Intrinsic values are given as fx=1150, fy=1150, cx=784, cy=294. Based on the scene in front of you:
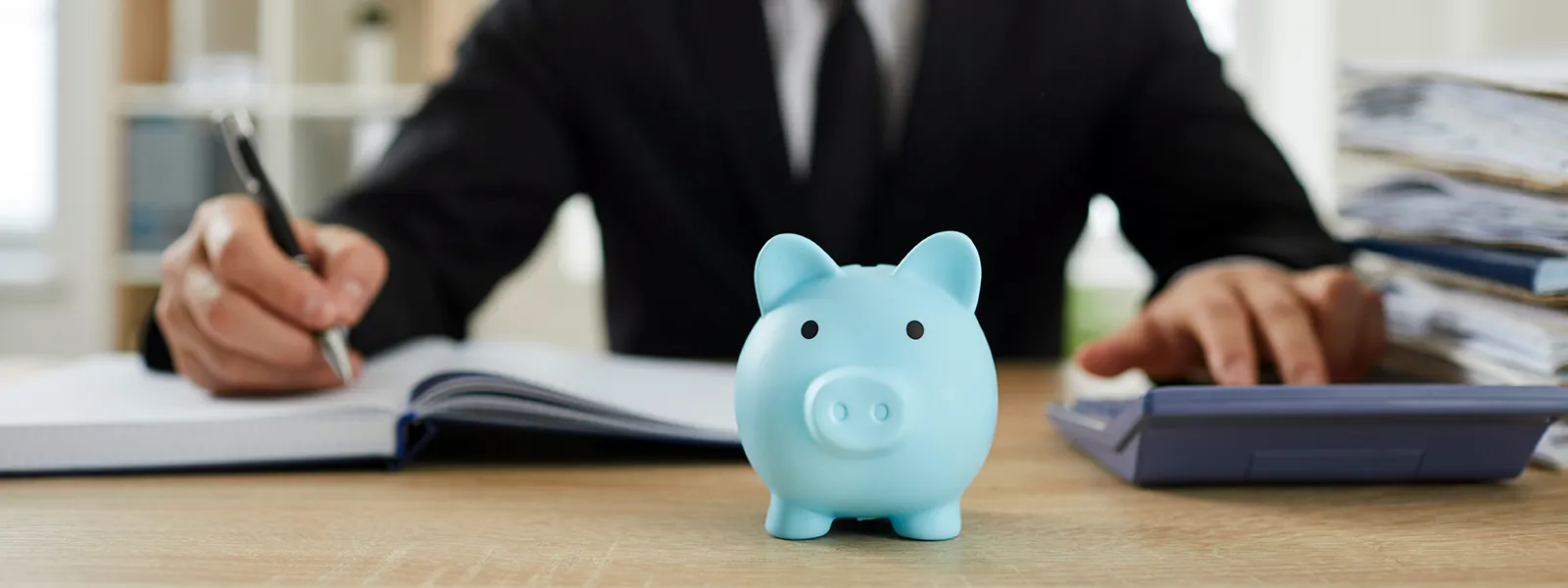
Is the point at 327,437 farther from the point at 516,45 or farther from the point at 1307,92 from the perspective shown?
the point at 1307,92

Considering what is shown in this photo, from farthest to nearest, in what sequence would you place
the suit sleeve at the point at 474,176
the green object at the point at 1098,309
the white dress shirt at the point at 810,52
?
1. the green object at the point at 1098,309
2. the white dress shirt at the point at 810,52
3. the suit sleeve at the point at 474,176

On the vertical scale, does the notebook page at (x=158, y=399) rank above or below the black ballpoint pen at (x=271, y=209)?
below

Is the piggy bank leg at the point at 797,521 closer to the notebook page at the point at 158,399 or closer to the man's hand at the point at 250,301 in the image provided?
the notebook page at the point at 158,399

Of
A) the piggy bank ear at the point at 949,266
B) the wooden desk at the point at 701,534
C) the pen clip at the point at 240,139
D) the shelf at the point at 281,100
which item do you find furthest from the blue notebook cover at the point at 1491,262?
the shelf at the point at 281,100

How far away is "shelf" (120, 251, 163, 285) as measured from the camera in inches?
103

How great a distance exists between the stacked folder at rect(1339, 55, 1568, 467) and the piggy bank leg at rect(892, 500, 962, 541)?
38 cm

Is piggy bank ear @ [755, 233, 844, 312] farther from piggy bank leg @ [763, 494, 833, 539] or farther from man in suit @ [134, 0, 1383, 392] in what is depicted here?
man in suit @ [134, 0, 1383, 392]

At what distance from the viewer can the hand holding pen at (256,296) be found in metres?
0.70

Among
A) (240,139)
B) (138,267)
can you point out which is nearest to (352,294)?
(240,139)

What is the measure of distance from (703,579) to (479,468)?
268 millimetres

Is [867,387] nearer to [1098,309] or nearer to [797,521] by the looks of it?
[797,521]

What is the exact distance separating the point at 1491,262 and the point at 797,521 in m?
0.51

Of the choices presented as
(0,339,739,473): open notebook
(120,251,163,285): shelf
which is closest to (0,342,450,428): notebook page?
(0,339,739,473): open notebook

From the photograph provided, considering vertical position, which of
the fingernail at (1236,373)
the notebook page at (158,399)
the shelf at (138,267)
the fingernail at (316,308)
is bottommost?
the shelf at (138,267)
